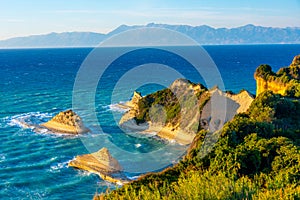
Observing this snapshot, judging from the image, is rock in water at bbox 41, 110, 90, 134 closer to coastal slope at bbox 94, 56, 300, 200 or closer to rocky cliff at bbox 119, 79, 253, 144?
rocky cliff at bbox 119, 79, 253, 144

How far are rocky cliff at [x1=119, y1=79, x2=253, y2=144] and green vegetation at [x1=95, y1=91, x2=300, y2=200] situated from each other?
17154 millimetres

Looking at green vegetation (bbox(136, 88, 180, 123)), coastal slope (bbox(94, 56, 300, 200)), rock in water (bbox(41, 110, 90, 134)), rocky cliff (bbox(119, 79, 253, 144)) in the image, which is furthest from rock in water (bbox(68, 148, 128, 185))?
green vegetation (bbox(136, 88, 180, 123))

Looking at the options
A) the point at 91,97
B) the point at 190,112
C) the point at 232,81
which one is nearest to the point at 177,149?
the point at 190,112

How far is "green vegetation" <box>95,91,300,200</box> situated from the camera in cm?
1532

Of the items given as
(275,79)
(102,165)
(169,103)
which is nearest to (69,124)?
(169,103)

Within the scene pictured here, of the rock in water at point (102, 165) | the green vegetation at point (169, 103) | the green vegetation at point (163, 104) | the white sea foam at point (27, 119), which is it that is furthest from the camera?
the white sea foam at point (27, 119)

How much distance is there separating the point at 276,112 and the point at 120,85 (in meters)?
53.1

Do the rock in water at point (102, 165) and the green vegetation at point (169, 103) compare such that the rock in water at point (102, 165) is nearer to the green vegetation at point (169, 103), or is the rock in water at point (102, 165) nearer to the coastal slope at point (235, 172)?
the coastal slope at point (235, 172)

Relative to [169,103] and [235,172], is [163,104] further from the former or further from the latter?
[235,172]

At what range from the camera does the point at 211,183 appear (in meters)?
15.8

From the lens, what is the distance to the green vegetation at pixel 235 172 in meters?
15.3

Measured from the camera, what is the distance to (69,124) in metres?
47.7

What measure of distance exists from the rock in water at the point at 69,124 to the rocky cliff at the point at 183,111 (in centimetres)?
559

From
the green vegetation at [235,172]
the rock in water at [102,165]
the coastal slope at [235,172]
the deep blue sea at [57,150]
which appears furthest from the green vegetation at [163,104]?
the green vegetation at [235,172]
